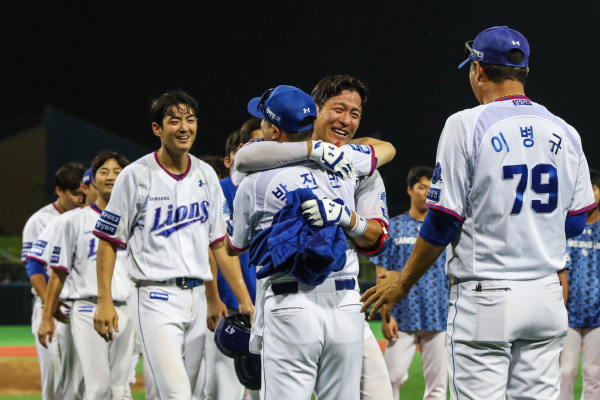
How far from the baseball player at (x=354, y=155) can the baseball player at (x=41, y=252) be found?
123 inches

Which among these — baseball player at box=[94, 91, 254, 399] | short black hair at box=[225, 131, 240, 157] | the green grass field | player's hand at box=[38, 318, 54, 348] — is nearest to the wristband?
baseball player at box=[94, 91, 254, 399]

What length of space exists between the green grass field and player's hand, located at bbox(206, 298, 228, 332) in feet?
8.62

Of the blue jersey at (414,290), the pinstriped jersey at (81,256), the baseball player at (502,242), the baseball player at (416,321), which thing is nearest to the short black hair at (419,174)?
the baseball player at (416,321)

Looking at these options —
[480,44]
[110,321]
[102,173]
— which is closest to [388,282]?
[480,44]

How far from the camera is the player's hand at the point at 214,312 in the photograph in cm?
453

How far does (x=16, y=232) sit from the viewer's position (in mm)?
20438

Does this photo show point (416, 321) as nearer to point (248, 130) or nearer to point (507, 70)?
point (248, 130)

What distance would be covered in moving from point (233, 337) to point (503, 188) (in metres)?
1.60

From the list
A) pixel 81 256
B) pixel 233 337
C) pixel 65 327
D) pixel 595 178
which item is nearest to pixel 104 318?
pixel 233 337

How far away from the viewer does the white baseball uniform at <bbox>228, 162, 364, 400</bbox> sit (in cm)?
273

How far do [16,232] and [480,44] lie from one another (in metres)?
19.4

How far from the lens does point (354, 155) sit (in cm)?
302

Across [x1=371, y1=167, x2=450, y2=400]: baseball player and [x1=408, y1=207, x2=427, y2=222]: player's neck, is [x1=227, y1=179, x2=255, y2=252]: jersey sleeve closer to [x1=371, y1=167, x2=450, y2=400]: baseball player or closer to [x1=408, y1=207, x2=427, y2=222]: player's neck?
[x1=371, y1=167, x2=450, y2=400]: baseball player

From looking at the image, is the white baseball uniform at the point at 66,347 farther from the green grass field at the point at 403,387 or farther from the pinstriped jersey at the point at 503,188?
the pinstriped jersey at the point at 503,188
